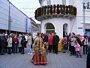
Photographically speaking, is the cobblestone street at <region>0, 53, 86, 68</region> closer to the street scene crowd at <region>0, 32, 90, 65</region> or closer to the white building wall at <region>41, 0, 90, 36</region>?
the street scene crowd at <region>0, 32, 90, 65</region>

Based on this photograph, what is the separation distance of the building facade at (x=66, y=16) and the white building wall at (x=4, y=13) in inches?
224

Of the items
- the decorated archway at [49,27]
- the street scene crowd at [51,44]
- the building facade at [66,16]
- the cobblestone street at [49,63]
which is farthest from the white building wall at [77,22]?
the cobblestone street at [49,63]

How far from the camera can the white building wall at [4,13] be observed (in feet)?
88.9

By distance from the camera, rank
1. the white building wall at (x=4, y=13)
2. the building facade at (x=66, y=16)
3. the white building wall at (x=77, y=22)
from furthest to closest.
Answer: the white building wall at (x=77, y=22) → the building facade at (x=66, y=16) → the white building wall at (x=4, y=13)

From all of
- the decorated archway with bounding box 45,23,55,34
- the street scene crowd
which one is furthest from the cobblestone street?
the decorated archway with bounding box 45,23,55,34

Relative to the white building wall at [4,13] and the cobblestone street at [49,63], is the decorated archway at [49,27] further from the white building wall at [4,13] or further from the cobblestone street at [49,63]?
the cobblestone street at [49,63]

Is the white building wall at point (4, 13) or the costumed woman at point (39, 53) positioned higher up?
the white building wall at point (4, 13)

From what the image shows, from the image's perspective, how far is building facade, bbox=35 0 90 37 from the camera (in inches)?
1297

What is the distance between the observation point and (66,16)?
1318 inches

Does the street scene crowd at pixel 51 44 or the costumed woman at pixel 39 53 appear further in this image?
the street scene crowd at pixel 51 44

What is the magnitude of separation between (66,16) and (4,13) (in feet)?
26.2

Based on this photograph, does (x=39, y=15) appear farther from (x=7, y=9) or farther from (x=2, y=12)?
(x=2, y=12)

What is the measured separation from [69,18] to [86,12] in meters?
2.10

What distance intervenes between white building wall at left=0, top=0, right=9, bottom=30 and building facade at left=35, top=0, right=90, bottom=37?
224 inches
